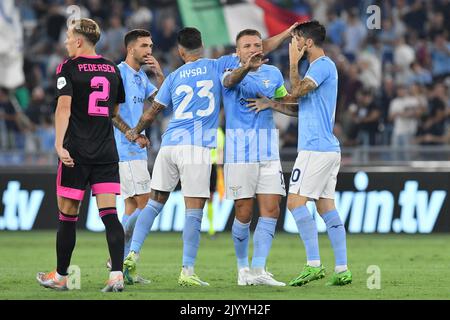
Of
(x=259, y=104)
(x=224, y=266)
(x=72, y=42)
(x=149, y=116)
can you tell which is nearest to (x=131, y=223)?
(x=149, y=116)

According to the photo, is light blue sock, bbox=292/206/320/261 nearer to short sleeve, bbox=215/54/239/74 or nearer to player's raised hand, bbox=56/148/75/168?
short sleeve, bbox=215/54/239/74

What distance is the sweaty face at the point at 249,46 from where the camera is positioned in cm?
1152

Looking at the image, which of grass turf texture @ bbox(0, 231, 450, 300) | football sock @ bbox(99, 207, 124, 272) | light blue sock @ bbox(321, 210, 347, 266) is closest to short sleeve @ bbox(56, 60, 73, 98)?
football sock @ bbox(99, 207, 124, 272)

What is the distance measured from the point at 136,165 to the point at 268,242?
197cm

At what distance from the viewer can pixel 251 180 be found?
11.7m

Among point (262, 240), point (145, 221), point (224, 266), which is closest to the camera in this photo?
point (262, 240)

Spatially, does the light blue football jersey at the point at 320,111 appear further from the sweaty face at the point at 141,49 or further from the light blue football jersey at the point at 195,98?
the sweaty face at the point at 141,49

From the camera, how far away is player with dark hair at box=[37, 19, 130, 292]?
1064 cm

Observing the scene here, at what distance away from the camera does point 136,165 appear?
12.7 m

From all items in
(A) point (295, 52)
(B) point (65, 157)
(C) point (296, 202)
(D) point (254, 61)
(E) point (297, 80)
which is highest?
(A) point (295, 52)

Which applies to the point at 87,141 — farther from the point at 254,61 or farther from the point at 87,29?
the point at 254,61

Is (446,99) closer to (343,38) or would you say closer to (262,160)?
(343,38)

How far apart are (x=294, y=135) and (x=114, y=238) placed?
1006 centimetres
